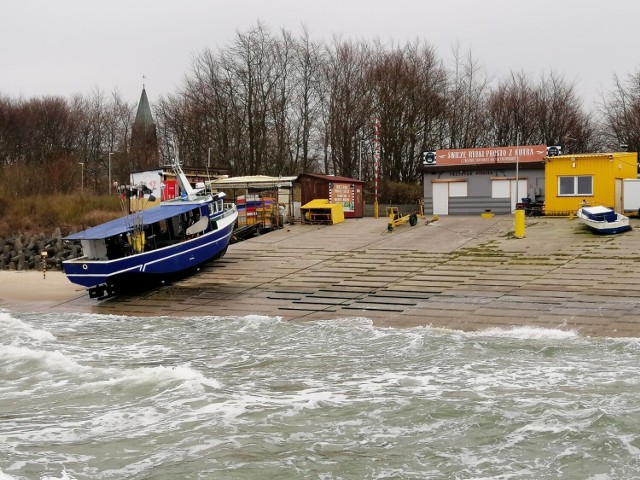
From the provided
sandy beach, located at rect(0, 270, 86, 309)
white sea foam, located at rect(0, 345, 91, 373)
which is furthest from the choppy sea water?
sandy beach, located at rect(0, 270, 86, 309)

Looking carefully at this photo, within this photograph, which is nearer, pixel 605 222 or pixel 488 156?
pixel 605 222

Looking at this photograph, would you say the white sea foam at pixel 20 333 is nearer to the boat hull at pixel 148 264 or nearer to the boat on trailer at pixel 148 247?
the boat hull at pixel 148 264

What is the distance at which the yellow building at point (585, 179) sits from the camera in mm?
29016

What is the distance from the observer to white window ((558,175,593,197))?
96.6 ft

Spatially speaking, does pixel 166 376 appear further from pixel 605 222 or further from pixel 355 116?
pixel 355 116

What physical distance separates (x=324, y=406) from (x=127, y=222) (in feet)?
43.2

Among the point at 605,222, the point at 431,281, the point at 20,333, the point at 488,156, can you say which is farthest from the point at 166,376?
the point at 488,156

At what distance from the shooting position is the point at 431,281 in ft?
67.0

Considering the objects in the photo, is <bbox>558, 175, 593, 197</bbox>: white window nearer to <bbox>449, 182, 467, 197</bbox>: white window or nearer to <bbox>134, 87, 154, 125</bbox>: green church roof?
<bbox>449, 182, 467, 197</bbox>: white window

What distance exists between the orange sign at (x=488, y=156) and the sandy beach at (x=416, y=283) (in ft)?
A: 16.7

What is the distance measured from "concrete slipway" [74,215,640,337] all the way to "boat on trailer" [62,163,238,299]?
1.86ft

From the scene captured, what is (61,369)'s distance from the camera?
13234 mm

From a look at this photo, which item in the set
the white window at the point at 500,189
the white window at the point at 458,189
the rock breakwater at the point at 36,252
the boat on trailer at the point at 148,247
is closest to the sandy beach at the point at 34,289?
the rock breakwater at the point at 36,252

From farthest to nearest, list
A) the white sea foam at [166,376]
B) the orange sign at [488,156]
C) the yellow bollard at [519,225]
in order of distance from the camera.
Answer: the orange sign at [488,156] < the yellow bollard at [519,225] < the white sea foam at [166,376]
